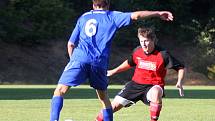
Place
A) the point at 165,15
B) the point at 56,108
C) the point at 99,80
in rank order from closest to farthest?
the point at 165,15 < the point at 56,108 < the point at 99,80

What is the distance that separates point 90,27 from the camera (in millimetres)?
9953

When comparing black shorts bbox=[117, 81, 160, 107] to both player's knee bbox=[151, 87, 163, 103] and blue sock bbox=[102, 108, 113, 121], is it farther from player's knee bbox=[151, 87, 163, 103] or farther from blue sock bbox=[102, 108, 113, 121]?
blue sock bbox=[102, 108, 113, 121]

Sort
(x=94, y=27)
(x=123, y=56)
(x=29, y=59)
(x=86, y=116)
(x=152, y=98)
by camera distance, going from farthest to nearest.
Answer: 1. (x=123, y=56)
2. (x=29, y=59)
3. (x=86, y=116)
4. (x=152, y=98)
5. (x=94, y=27)

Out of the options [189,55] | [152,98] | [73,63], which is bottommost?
[189,55]

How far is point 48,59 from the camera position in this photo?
4344 centimetres

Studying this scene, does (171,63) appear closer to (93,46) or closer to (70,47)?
(93,46)

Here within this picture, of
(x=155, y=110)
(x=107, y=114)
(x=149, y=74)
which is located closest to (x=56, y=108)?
(x=107, y=114)

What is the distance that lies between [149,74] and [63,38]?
35271 millimetres

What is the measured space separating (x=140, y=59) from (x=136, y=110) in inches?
199

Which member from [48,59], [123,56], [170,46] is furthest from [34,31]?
[170,46]

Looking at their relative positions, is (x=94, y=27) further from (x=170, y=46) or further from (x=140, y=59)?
(x=170, y=46)

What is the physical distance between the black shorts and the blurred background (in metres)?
28.4

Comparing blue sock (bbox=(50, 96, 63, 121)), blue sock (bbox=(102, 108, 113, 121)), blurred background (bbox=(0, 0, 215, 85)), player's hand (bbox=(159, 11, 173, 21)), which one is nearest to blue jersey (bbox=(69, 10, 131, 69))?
blue sock (bbox=(50, 96, 63, 121))

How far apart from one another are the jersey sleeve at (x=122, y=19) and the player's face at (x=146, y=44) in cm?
89
